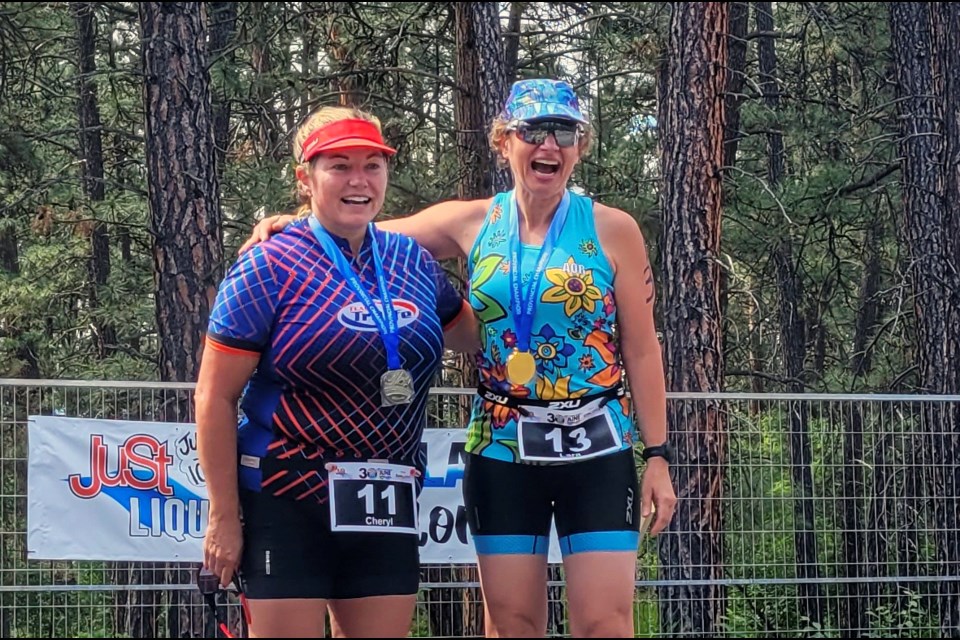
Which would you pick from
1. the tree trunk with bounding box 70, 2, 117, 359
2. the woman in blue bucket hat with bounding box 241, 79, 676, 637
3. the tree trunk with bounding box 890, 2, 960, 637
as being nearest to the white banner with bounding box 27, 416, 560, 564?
the woman in blue bucket hat with bounding box 241, 79, 676, 637

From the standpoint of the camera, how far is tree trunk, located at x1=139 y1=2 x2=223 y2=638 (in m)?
10.3

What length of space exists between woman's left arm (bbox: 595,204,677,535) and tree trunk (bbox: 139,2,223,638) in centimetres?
635

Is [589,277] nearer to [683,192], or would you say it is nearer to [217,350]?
[217,350]

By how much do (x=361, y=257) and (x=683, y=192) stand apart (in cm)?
842

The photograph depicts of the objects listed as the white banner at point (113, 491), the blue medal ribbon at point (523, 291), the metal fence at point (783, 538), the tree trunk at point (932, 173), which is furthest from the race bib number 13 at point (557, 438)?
the tree trunk at point (932, 173)

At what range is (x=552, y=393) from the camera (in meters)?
4.18

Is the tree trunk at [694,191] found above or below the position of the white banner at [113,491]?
above

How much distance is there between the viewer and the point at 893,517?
8391 millimetres

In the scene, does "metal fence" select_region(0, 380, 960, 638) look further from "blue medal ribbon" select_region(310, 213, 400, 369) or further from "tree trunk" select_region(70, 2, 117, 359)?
"tree trunk" select_region(70, 2, 117, 359)

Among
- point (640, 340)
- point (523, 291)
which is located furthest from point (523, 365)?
point (640, 340)

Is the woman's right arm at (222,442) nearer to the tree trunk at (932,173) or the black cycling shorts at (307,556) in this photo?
the black cycling shorts at (307,556)

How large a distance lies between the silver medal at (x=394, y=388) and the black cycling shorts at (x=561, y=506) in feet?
1.92

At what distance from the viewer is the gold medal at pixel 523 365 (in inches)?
165

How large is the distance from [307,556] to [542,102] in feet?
5.13
